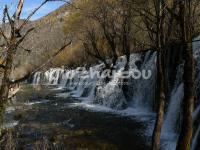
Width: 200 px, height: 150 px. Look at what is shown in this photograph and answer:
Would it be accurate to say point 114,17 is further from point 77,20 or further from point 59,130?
point 59,130

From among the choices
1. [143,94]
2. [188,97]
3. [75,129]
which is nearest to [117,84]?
[143,94]

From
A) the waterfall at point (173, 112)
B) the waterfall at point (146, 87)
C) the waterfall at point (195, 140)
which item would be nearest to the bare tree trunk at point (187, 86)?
the waterfall at point (195, 140)

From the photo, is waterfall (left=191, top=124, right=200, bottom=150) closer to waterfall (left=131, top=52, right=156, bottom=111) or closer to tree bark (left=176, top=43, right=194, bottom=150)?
tree bark (left=176, top=43, right=194, bottom=150)

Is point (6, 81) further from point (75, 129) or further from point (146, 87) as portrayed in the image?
point (146, 87)

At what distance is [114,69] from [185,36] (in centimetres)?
2292

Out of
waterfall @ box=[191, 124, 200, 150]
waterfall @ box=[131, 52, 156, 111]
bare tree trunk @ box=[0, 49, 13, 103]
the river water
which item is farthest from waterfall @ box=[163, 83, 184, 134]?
bare tree trunk @ box=[0, 49, 13, 103]

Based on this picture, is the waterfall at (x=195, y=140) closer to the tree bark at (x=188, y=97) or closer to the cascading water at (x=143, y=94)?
the cascading water at (x=143, y=94)

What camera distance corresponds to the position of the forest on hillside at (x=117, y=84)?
22.6 feet

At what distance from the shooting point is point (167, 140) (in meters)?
17.3

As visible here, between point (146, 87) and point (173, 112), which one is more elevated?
point (146, 87)

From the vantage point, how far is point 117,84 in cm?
3067

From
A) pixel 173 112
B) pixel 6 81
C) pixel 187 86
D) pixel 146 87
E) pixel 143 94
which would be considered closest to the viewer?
pixel 6 81

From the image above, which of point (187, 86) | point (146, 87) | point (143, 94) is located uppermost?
point (187, 86)

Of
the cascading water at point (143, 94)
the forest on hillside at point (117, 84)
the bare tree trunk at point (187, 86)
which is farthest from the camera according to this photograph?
the cascading water at point (143, 94)
